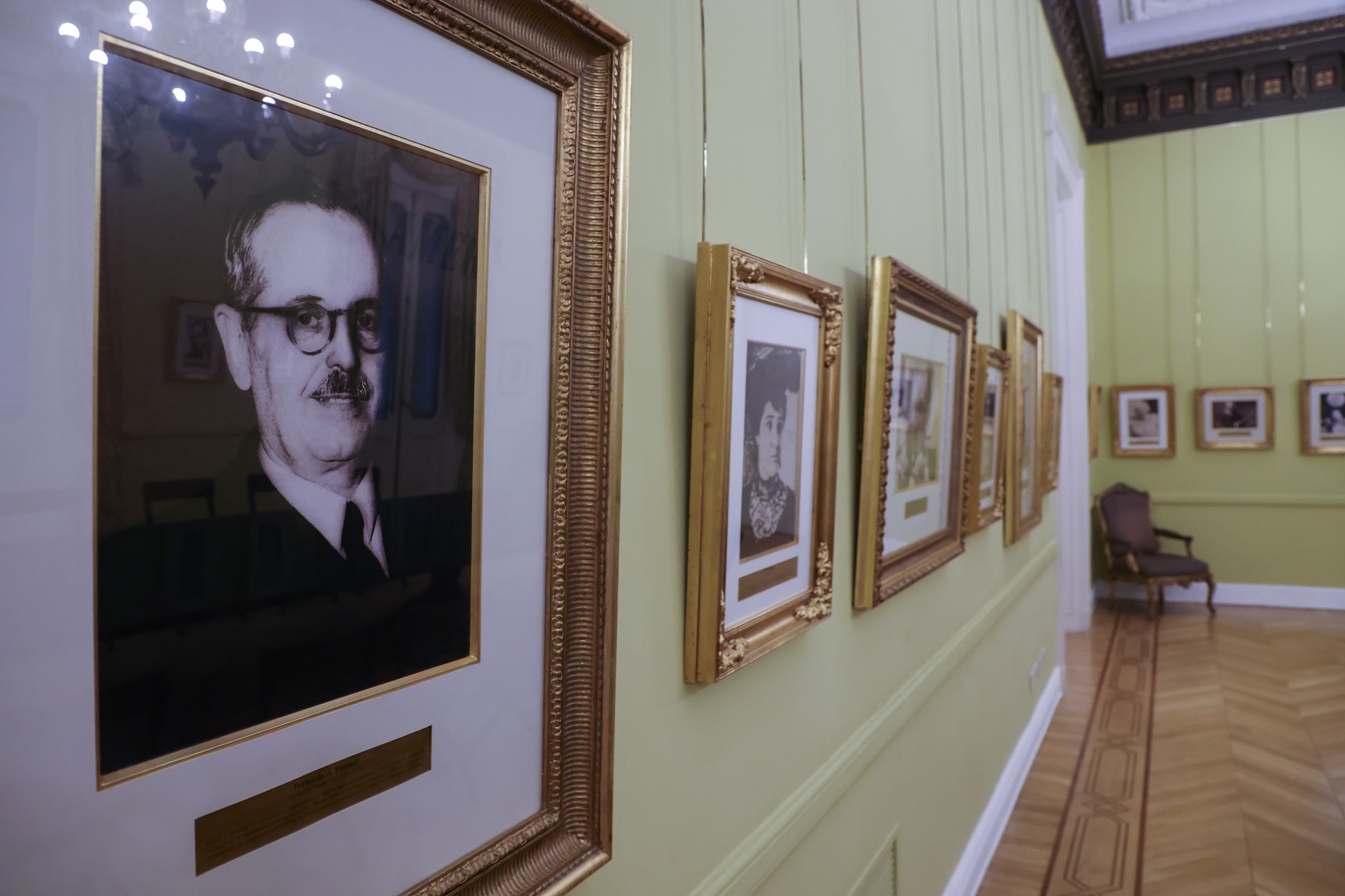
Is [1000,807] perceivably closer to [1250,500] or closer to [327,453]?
[327,453]

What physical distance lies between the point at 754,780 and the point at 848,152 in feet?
4.36

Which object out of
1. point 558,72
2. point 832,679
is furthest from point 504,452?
point 832,679

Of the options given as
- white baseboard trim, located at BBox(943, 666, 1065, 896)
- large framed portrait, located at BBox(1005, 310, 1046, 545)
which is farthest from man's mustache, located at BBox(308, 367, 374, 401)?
large framed portrait, located at BBox(1005, 310, 1046, 545)

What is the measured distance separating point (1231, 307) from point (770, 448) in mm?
8154

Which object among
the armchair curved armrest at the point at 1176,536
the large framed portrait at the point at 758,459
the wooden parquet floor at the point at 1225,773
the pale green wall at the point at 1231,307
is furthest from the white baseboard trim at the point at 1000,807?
the pale green wall at the point at 1231,307

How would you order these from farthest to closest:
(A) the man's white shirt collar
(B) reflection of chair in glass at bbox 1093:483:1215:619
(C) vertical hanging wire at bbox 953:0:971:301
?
(B) reflection of chair in glass at bbox 1093:483:1215:619
(C) vertical hanging wire at bbox 953:0:971:301
(A) the man's white shirt collar

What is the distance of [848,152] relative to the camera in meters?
1.86

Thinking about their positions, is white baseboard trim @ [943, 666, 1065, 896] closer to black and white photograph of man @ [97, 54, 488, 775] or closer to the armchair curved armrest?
black and white photograph of man @ [97, 54, 488, 775]

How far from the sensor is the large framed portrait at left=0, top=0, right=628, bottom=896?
1.74ft

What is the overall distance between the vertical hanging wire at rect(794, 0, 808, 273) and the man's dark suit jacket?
3.49 feet

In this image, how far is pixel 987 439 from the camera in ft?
9.99

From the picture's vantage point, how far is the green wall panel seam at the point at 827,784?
4.56 feet

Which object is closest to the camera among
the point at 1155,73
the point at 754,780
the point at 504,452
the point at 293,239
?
the point at 293,239

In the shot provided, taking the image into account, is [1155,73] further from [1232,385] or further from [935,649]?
[935,649]
